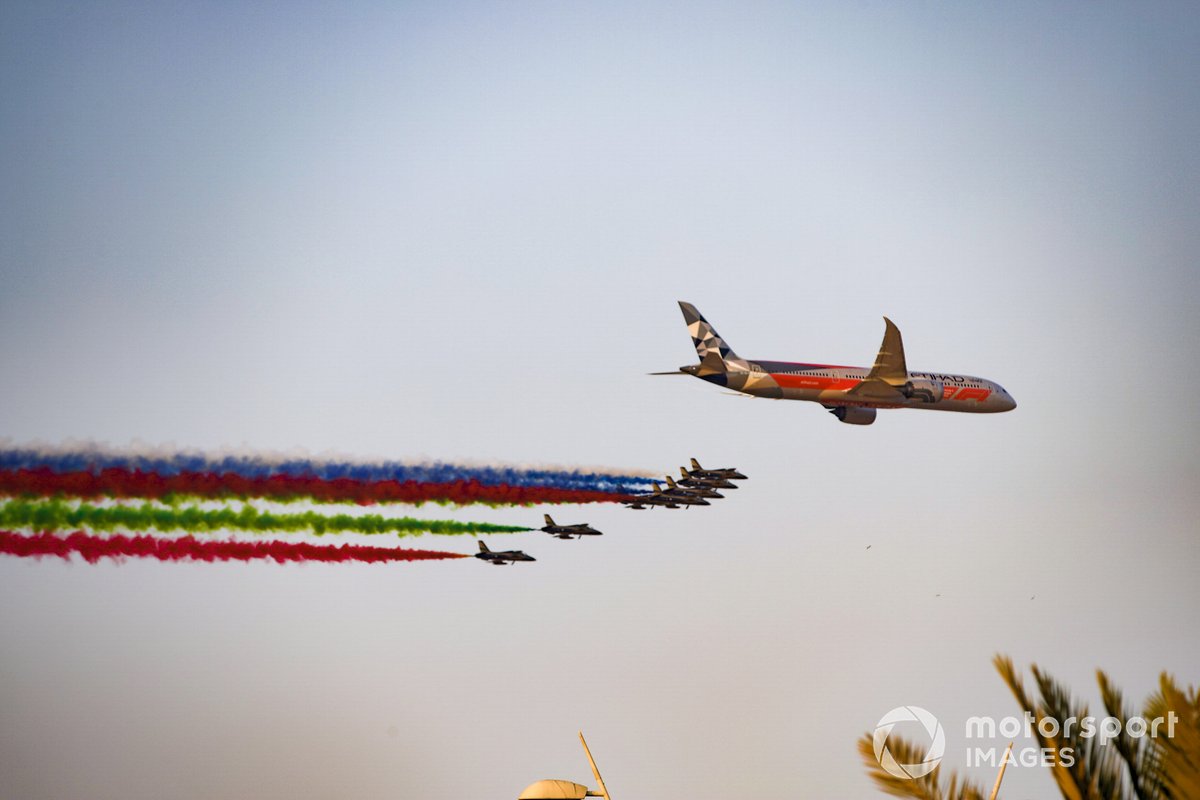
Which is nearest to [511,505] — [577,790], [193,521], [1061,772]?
[193,521]

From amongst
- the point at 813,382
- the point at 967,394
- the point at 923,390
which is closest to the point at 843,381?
the point at 813,382

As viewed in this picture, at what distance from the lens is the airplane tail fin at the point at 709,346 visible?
98.4m

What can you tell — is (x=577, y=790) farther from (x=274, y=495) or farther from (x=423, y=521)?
(x=423, y=521)

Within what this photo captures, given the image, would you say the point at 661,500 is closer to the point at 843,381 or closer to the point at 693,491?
the point at 693,491

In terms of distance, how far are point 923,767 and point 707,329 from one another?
228 ft

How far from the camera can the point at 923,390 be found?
104 meters

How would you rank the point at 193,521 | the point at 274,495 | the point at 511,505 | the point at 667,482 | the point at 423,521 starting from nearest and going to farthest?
the point at 193,521, the point at 274,495, the point at 423,521, the point at 511,505, the point at 667,482

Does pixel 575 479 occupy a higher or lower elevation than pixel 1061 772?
higher

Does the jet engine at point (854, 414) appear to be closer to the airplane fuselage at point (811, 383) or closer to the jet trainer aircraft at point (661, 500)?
the airplane fuselage at point (811, 383)

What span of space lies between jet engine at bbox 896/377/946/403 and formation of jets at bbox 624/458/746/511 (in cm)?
1883

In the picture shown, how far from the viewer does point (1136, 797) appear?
1430 inches

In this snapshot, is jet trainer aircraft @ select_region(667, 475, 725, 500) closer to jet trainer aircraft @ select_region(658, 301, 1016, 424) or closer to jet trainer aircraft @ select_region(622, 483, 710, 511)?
jet trainer aircraft @ select_region(622, 483, 710, 511)

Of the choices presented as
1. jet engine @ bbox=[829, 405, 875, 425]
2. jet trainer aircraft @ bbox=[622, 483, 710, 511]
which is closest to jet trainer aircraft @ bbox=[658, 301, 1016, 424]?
jet engine @ bbox=[829, 405, 875, 425]

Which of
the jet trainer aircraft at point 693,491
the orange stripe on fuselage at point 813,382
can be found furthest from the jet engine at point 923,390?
the jet trainer aircraft at point 693,491
